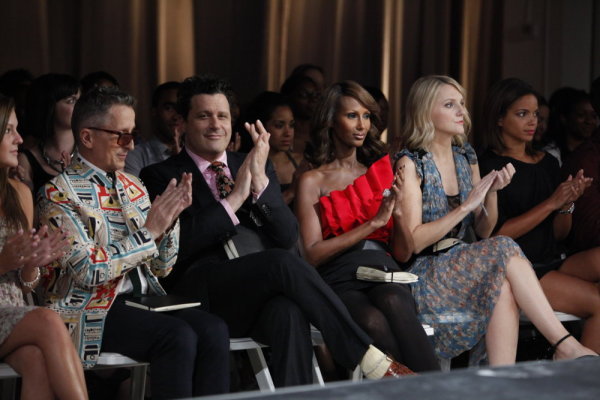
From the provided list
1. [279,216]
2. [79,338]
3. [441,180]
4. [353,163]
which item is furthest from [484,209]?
[79,338]

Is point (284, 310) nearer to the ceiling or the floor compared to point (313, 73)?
nearer to the floor

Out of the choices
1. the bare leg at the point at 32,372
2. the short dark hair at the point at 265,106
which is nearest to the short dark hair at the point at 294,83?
the short dark hair at the point at 265,106

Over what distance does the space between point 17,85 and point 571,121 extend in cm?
300

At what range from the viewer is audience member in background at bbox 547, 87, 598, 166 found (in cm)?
538

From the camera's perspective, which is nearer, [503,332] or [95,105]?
[95,105]

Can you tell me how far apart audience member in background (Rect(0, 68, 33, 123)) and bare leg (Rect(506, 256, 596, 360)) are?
2.34 m

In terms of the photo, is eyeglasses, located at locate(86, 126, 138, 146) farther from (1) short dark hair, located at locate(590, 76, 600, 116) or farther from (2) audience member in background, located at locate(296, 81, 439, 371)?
(1) short dark hair, located at locate(590, 76, 600, 116)

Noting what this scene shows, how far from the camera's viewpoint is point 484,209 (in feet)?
12.8

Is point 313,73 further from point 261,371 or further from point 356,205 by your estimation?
point 261,371

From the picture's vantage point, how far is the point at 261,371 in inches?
126

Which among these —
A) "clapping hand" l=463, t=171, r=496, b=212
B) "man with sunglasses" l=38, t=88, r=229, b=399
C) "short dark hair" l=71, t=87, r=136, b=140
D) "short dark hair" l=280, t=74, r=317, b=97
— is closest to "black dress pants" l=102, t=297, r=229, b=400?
"man with sunglasses" l=38, t=88, r=229, b=399

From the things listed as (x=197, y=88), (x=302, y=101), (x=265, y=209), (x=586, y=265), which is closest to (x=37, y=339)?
(x=265, y=209)

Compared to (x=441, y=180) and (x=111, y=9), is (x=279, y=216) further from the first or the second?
(x=111, y=9)

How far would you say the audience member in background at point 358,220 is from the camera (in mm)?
3363
